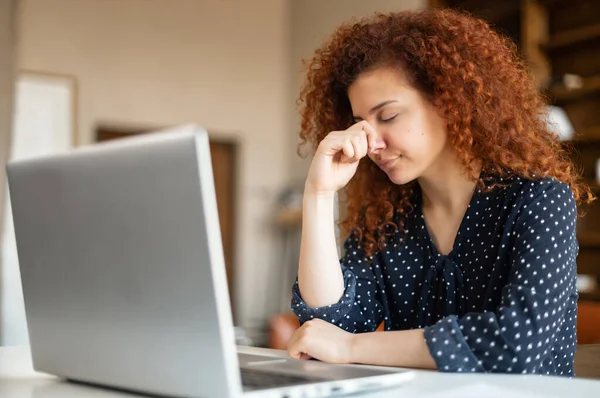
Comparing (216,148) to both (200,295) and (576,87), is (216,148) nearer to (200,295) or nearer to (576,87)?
(576,87)

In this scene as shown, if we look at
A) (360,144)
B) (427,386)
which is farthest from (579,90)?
(427,386)

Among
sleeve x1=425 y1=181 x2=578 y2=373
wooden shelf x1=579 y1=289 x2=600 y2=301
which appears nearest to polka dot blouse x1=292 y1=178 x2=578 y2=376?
sleeve x1=425 y1=181 x2=578 y2=373

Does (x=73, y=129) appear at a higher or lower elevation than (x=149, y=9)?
lower

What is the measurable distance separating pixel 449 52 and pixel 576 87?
2537 mm

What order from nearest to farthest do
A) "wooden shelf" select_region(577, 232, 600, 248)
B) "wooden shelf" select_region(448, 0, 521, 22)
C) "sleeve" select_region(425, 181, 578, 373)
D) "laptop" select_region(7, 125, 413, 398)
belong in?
"laptop" select_region(7, 125, 413, 398)
"sleeve" select_region(425, 181, 578, 373)
"wooden shelf" select_region(577, 232, 600, 248)
"wooden shelf" select_region(448, 0, 521, 22)

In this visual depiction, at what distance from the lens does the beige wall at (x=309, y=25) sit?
5.18 m

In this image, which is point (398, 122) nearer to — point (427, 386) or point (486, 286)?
point (486, 286)

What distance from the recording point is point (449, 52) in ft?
4.39

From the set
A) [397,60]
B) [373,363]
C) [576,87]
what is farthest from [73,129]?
[373,363]

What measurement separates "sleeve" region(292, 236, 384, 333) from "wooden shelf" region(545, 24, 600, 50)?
2656 millimetres

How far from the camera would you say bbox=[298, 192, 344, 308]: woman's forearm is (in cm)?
123

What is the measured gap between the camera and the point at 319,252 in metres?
1.24

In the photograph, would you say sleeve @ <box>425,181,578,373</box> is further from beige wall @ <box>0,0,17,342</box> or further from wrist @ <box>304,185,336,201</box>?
beige wall @ <box>0,0,17,342</box>

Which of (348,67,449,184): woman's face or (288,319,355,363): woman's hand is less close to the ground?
(348,67,449,184): woman's face
